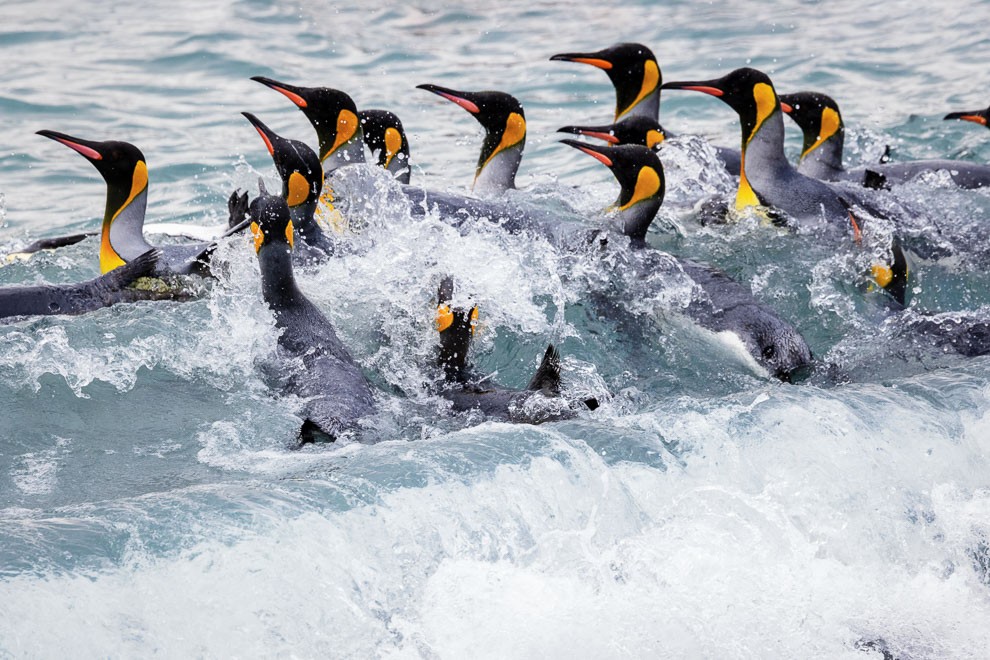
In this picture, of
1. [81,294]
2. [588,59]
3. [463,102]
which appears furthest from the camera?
[588,59]

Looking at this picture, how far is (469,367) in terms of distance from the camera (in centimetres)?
462

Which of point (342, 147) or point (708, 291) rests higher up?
point (342, 147)

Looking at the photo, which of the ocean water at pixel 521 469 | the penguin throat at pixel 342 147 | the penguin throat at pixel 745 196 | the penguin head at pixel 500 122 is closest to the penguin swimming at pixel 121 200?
the ocean water at pixel 521 469

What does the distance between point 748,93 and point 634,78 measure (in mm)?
1027

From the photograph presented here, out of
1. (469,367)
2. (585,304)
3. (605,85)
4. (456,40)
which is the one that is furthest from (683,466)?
(456,40)

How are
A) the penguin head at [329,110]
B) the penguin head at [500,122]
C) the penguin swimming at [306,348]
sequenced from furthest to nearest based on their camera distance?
1. the penguin head at [500,122]
2. the penguin head at [329,110]
3. the penguin swimming at [306,348]

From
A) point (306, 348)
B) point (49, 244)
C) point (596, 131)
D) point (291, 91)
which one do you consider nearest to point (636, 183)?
point (596, 131)

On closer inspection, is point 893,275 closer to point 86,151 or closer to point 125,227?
point 125,227

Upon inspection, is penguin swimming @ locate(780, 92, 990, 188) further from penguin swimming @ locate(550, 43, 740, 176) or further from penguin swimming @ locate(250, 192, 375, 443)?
penguin swimming @ locate(250, 192, 375, 443)

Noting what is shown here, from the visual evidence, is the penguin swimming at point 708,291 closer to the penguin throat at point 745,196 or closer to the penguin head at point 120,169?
the penguin throat at point 745,196

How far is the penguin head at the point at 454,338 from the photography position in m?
4.50

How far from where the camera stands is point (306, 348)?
447 centimetres

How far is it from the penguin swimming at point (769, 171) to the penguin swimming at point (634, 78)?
749 mm

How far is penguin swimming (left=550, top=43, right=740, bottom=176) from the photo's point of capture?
733 centimetres
